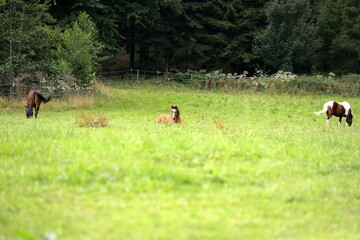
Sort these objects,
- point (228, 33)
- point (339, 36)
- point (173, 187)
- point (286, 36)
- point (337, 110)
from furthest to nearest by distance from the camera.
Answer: point (339, 36) < point (228, 33) < point (286, 36) < point (337, 110) < point (173, 187)

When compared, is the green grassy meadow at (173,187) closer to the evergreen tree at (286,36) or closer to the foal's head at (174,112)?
the foal's head at (174,112)

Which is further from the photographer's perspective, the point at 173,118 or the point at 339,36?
the point at 339,36

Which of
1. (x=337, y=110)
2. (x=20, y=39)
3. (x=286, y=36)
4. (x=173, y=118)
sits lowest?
(x=173, y=118)

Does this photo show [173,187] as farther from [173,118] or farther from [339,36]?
[339,36]

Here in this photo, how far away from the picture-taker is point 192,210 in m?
5.68

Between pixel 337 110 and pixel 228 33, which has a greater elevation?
pixel 228 33

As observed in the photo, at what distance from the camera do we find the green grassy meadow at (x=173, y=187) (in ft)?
16.9

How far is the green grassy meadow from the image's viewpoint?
516 cm

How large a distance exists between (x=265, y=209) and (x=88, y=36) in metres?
24.3

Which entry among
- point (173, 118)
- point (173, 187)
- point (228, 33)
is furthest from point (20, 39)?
point (228, 33)

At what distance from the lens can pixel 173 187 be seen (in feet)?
21.5

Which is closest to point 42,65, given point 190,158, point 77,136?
point 77,136

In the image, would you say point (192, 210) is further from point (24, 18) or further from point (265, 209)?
point (24, 18)

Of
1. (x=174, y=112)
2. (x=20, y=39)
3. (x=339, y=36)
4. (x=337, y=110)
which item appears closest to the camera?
(x=174, y=112)
